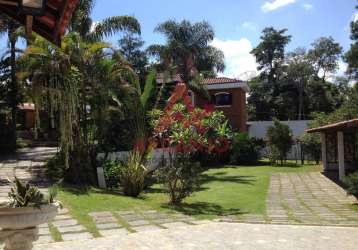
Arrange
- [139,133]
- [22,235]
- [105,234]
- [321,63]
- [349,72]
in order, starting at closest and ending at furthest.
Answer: [22,235]
[105,234]
[139,133]
[349,72]
[321,63]

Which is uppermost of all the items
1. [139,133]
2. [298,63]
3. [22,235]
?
[298,63]

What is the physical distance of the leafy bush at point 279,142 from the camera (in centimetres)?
2855

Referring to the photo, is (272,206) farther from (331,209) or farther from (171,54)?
(171,54)

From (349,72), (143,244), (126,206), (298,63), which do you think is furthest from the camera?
(298,63)

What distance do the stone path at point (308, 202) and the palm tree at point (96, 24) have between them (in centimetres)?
966

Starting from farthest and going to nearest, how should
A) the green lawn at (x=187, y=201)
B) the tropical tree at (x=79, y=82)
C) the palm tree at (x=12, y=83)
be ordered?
the palm tree at (x=12, y=83) → the tropical tree at (x=79, y=82) → the green lawn at (x=187, y=201)

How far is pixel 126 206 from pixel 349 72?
3445 cm

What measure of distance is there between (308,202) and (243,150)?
15.0 metres

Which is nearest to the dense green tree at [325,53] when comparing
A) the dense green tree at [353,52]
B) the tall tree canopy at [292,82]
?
the tall tree canopy at [292,82]

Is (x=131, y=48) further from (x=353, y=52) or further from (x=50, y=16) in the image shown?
(x=50, y=16)

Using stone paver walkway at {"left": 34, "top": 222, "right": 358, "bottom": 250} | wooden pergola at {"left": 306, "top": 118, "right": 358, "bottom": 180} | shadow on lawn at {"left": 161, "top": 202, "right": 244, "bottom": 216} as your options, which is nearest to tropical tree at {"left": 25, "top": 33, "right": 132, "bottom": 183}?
shadow on lawn at {"left": 161, "top": 202, "right": 244, "bottom": 216}

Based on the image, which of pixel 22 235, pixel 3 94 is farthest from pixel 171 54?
pixel 22 235

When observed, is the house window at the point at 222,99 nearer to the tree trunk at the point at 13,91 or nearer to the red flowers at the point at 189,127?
the tree trunk at the point at 13,91

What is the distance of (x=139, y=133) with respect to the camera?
17.5m
